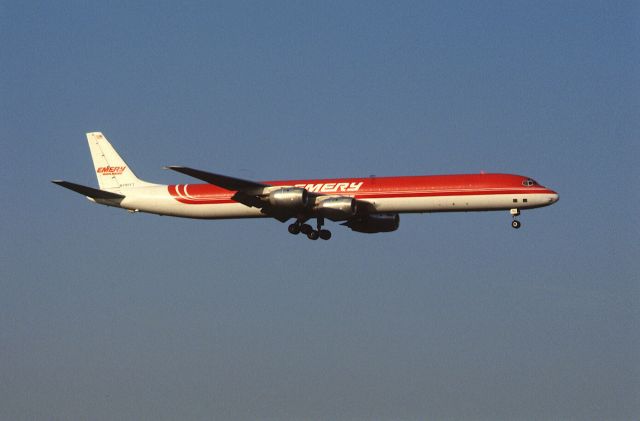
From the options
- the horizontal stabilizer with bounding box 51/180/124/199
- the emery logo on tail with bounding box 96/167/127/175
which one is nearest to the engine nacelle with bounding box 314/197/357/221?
the horizontal stabilizer with bounding box 51/180/124/199

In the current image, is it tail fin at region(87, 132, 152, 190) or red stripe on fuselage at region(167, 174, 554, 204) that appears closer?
red stripe on fuselage at region(167, 174, 554, 204)

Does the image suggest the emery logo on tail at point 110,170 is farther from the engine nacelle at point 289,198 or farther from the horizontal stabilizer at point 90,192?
the engine nacelle at point 289,198

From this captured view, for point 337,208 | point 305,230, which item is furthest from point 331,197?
point 305,230

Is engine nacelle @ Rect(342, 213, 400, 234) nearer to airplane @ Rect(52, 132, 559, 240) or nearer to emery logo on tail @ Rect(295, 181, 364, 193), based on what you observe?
airplane @ Rect(52, 132, 559, 240)

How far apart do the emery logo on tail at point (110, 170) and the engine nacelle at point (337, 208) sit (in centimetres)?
1797

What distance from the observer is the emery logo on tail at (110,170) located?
257ft

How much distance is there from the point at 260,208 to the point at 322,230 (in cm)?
482

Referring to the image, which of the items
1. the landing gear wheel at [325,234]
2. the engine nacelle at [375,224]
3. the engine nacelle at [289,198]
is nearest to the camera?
the engine nacelle at [289,198]

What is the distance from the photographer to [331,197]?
6856 centimetres

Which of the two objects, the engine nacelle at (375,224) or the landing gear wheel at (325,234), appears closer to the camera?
the landing gear wheel at (325,234)

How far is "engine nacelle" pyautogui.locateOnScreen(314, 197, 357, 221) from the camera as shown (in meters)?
67.2

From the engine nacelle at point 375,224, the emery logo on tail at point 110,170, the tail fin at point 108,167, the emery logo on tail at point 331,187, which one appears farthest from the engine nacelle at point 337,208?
the emery logo on tail at point 110,170

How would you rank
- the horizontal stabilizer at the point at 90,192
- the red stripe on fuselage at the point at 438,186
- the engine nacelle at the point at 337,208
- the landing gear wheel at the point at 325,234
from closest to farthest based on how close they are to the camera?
the red stripe on fuselage at the point at 438,186 < the engine nacelle at the point at 337,208 < the horizontal stabilizer at the point at 90,192 < the landing gear wheel at the point at 325,234

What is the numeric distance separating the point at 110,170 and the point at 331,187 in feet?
61.2
